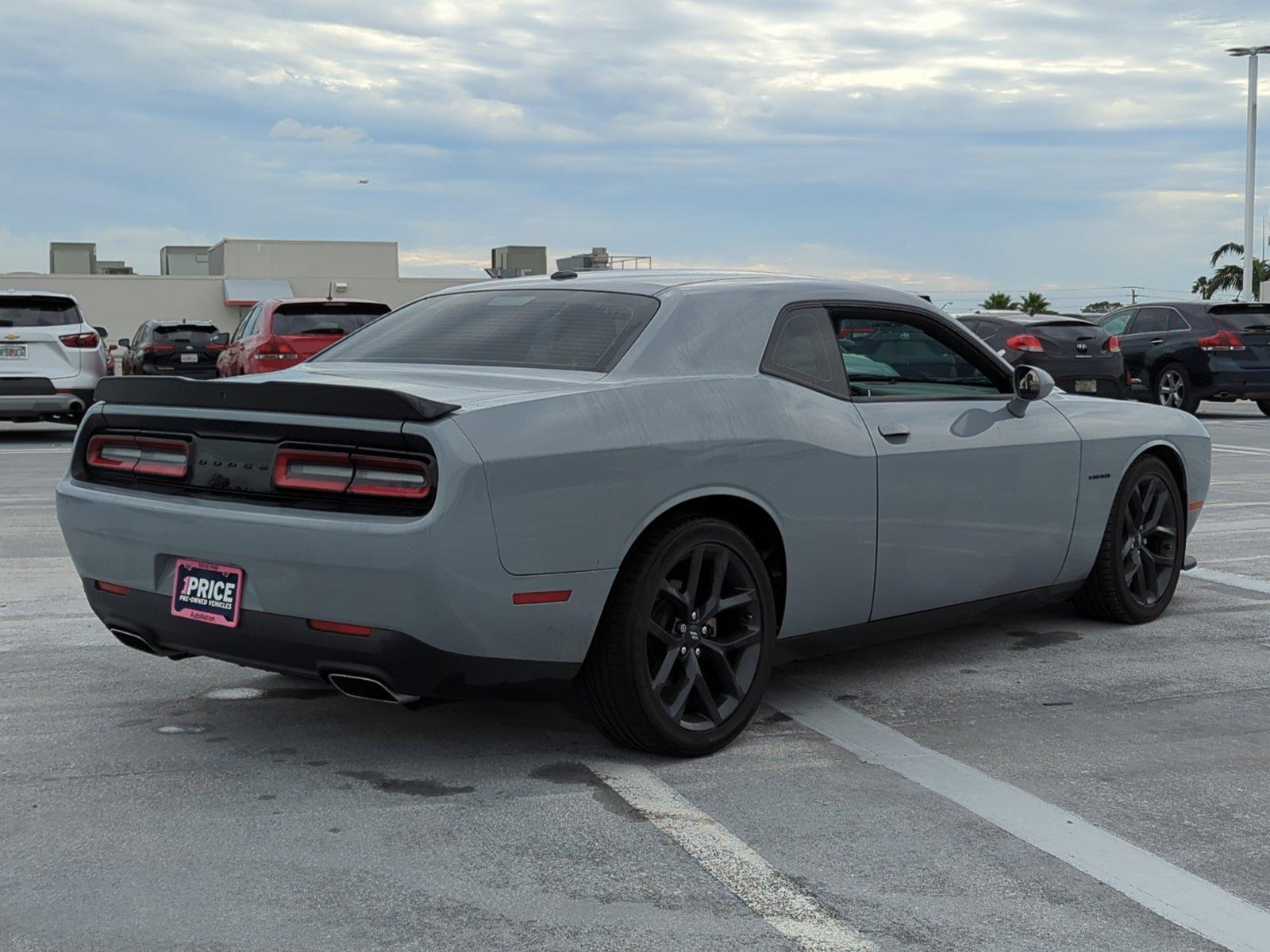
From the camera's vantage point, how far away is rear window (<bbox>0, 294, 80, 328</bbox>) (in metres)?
17.2

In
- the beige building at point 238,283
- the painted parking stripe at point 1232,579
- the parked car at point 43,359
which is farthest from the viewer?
the beige building at point 238,283

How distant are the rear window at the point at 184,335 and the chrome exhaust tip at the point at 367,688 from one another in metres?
25.5

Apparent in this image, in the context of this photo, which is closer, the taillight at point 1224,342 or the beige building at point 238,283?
the taillight at point 1224,342

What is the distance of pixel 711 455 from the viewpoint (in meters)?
4.70

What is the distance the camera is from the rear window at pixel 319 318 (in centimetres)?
1828

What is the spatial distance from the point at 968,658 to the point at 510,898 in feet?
10.1

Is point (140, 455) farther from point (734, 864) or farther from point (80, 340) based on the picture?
point (80, 340)

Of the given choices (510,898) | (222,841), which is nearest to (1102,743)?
(510,898)

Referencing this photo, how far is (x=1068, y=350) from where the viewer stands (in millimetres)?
19109

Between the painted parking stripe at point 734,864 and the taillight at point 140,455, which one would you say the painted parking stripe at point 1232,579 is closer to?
the painted parking stripe at point 734,864

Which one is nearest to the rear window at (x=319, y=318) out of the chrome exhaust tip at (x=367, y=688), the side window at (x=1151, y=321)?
the side window at (x=1151, y=321)

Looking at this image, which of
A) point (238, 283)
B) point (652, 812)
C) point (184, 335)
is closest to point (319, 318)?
point (184, 335)

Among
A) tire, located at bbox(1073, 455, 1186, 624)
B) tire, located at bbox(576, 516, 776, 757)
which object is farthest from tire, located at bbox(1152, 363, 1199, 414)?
tire, located at bbox(576, 516, 776, 757)

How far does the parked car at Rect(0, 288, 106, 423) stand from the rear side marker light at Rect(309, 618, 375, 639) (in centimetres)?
1389
